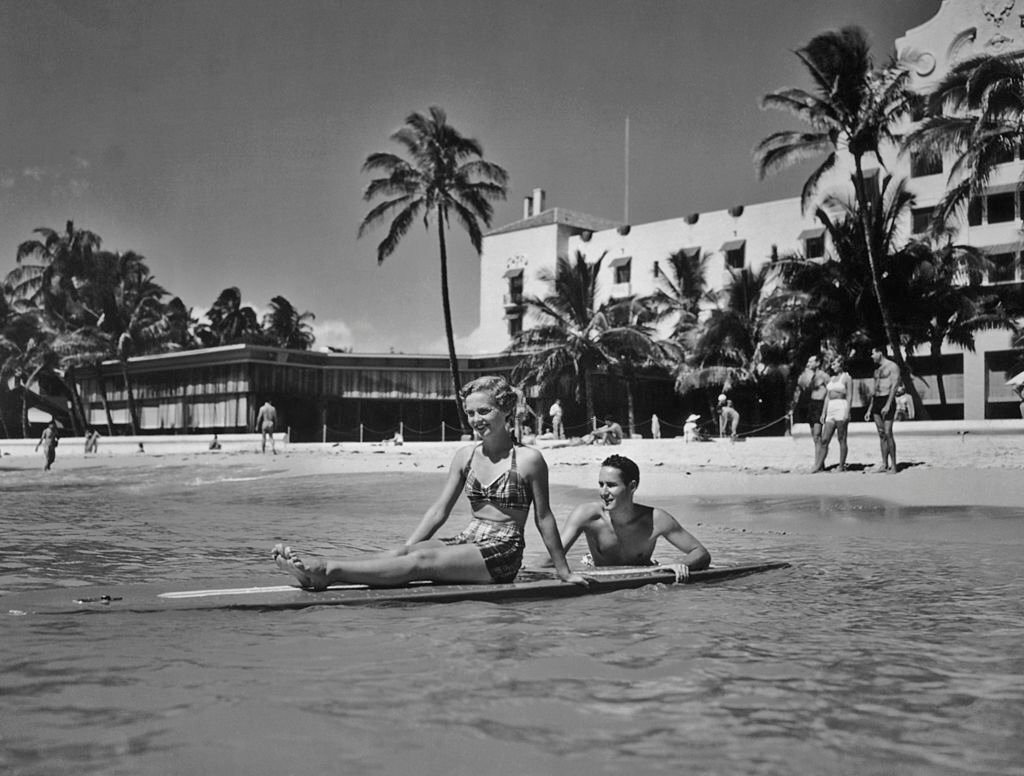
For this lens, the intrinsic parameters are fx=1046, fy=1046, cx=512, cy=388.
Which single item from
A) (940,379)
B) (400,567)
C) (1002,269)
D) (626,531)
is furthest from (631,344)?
(400,567)

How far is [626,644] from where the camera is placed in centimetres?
456

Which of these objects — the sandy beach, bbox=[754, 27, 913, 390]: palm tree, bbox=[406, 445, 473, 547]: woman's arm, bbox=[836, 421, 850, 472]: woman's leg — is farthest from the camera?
bbox=[754, 27, 913, 390]: palm tree

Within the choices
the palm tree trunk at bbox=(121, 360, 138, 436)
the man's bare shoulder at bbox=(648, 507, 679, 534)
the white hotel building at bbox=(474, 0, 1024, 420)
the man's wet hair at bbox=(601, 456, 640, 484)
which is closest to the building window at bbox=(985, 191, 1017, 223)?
the white hotel building at bbox=(474, 0, 1024, 420)

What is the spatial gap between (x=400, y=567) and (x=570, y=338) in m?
29.8

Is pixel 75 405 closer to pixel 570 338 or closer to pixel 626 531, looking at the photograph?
pixel 570 338

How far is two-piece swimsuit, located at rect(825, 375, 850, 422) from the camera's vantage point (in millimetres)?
13820

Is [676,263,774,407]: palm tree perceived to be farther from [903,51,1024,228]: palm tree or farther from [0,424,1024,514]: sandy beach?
[903,51,1024,228]: palm tree

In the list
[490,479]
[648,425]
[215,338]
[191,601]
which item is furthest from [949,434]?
[215,338]

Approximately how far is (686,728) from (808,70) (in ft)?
82.0

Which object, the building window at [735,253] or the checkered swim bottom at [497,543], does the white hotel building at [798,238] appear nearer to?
the building window at [735,253]

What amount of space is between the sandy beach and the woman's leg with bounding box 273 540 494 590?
24.6 feet

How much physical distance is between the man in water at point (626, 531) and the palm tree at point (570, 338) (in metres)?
27.9

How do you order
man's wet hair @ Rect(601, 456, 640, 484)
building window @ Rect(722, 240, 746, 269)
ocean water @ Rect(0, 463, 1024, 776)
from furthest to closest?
building window @ Rect(722, 240, 746, 269) → man's wet hair @ Rect(601, 456, 640, 484) → ocean water @ Rect(0, 463, 1024, 776)

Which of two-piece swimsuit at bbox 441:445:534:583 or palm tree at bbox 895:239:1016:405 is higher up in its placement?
palm tree at bbox 895:239:1016:405
